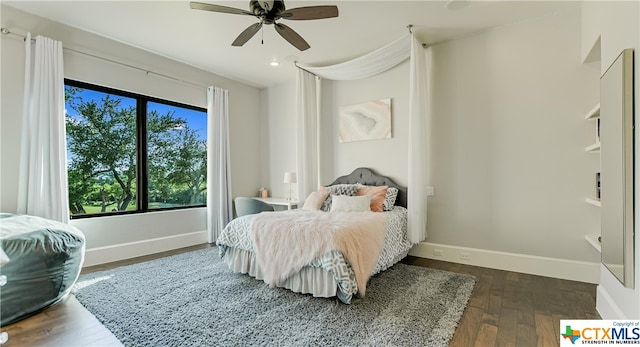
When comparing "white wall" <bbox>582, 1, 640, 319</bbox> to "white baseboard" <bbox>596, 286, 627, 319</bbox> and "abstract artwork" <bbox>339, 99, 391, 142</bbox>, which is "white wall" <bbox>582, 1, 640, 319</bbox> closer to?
"white baseboard" <bbox>596, 286, 627, 319</bbox>

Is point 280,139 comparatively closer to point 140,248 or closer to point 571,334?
point 140,248

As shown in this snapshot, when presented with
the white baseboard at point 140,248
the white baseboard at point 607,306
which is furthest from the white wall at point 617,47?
the white baseboard at point 140,248

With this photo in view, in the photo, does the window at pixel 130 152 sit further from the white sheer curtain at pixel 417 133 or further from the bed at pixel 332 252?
the white sheer curtain at pixel 417 133

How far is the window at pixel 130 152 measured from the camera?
3686mm

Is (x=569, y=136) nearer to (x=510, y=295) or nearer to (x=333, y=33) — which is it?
(x=510, y=295)

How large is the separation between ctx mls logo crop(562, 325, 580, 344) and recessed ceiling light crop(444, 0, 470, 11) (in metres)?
2.91

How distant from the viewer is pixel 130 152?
414 cm

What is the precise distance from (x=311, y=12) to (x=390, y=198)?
A: 93.7 inches

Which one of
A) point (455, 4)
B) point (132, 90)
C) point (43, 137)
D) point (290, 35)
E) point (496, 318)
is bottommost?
point (496, 318)

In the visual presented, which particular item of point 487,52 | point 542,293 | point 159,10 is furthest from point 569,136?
point 159,10

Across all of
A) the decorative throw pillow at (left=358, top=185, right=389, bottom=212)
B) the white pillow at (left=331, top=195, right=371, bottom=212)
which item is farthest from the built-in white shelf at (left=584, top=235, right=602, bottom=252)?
the white pillow at (left=331, top=195, right=371, bottom=212)

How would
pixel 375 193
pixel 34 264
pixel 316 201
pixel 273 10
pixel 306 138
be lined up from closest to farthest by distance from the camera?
pixel 34 264 → pixel 273 10 → pixel 375 193 → pixel 316 201 → pixel 306 138

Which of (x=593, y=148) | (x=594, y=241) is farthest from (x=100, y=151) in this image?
(x=594, y=241)

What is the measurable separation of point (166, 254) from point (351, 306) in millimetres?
2992
